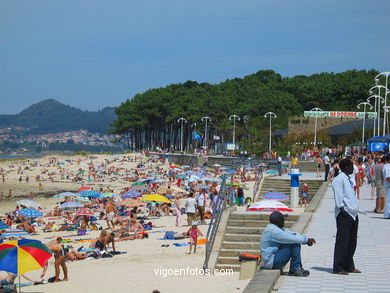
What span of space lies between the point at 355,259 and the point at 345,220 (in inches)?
66.5

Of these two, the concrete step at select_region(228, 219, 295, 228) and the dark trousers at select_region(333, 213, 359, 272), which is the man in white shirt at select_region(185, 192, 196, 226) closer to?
the concrete step at select_region(228, 219, 295, 228)

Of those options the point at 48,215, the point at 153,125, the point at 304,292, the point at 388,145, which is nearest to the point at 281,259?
the point at 304,292

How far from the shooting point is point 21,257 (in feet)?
36.0

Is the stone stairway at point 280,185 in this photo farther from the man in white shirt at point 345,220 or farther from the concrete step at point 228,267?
the man in white shirt at point 345,220

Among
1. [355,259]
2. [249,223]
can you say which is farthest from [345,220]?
[249,223]

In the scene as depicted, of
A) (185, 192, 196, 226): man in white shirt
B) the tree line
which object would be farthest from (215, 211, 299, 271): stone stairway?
the tree line

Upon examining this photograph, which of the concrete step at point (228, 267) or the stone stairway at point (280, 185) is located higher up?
the stone stairway at point (280, 185)

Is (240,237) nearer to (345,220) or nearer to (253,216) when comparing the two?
(253,216)

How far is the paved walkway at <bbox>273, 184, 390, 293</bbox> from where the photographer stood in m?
7.42

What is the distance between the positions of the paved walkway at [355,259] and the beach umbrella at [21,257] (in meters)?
4.70

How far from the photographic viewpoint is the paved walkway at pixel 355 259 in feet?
24.3

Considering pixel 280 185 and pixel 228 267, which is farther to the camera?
pixel 280 185

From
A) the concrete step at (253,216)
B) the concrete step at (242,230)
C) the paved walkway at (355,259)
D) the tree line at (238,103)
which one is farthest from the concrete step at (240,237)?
the tree line at (238,103)

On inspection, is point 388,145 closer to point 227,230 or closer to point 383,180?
point 383,180
